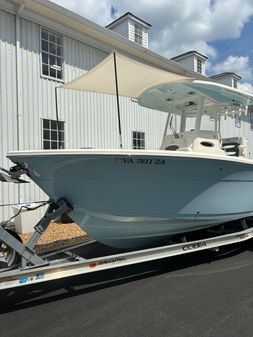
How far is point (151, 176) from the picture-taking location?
4.39 metres

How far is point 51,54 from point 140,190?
6.95m

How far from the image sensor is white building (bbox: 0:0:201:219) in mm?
8828

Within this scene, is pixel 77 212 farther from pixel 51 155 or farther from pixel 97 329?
pixel 97 329

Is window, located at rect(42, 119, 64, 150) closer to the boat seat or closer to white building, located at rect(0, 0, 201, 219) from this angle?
white building, located at rect(0, 0, 201, 219)

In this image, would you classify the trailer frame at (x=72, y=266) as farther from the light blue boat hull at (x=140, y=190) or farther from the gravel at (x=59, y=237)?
the gravel at (x=59, y=237)

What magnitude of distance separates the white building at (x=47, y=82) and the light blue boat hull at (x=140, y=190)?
4985mm

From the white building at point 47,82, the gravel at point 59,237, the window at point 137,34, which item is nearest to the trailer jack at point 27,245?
the gravel at point 59,237

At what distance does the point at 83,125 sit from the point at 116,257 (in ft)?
23.2

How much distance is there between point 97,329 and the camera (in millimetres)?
3291

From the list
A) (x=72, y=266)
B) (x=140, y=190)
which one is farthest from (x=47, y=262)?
(x=140, y=190)

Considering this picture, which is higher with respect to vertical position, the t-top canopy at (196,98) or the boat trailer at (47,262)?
the t-top canopy at (196,98)

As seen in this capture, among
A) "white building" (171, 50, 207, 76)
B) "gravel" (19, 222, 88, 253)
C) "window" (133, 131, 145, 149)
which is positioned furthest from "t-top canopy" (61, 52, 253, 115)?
"white building" (171, 50, 207, 76)

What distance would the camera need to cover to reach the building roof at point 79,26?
29.1 ft

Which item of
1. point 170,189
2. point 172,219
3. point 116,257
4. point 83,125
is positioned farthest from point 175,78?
point 83,125
